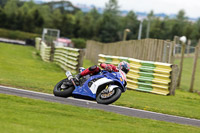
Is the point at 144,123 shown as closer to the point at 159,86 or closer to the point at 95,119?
the point at 95,119

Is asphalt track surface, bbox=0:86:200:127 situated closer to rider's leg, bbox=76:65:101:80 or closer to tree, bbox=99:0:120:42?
rider's leg, bbox=76:65:101:80

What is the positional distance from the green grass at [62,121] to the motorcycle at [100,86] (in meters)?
0.61

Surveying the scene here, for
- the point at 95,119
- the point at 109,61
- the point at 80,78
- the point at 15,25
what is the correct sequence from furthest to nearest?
1. the point at 15,25
2. the point at 109,61
3. the point at 80,78
4. the point at 95,119

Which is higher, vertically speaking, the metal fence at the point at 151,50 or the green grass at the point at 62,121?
the metal fence at the point at 151,50

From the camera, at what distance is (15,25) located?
86.6m

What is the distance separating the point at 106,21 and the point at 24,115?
92199mm

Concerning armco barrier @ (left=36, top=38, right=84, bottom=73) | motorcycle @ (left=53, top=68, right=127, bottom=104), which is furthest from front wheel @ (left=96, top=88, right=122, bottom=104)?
armco barrier @ (left=36, top=38, right=84, bottom=73)

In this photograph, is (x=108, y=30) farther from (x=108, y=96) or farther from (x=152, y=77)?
(x=108, y=96)

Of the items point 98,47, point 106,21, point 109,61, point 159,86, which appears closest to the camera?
point 159,86

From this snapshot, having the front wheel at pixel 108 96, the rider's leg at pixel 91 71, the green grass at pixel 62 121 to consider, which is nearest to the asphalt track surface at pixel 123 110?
the front wheel at pixel 108 96

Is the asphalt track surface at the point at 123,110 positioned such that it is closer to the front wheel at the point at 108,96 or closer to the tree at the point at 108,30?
the front wheel at the point at 108,96

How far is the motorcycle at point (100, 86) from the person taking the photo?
9.52 metres

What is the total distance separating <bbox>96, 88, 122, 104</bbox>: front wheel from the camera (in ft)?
30.7

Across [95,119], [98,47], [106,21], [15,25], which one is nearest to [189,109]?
[95,119]
